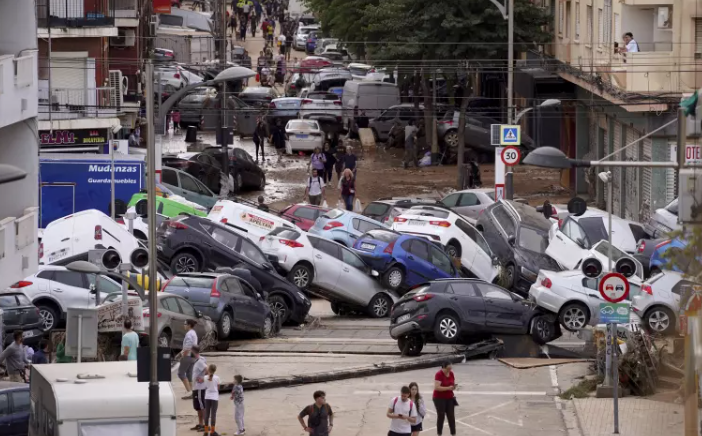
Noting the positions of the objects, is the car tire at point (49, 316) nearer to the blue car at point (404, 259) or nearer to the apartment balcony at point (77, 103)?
the blue car at point (404, 259)

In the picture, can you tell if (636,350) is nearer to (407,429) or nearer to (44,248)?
(407,429)

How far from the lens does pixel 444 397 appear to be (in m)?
21.4

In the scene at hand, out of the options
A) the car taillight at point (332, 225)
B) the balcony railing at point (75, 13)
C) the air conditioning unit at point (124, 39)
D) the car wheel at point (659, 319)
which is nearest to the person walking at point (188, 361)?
the car wheel at point (659, 319)

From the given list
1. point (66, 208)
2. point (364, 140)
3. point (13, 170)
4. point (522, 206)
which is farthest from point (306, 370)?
point (364, 140)

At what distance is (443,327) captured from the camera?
88.1 ft

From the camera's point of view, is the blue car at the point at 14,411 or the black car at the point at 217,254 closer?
the blue car at the point at 14,411

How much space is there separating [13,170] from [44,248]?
13822mm

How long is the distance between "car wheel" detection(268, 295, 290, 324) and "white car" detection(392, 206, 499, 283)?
5052mm

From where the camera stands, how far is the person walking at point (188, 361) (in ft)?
76.8

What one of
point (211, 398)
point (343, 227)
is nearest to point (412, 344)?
point (211, 398)

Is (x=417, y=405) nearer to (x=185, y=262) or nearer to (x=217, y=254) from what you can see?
(x=217, y=254)

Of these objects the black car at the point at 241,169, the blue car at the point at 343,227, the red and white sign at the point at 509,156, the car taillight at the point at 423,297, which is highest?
the red and white sign at the point at 509,156

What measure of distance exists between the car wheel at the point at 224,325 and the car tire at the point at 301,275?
11.9 feet

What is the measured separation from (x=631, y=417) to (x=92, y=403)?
9383 mm
